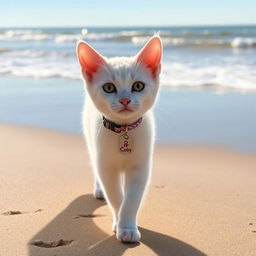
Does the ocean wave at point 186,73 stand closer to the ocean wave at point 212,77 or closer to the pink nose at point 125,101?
the ocean wave at point 212,77

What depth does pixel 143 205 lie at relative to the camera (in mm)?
2729

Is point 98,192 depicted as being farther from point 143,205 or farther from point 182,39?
point 182,39

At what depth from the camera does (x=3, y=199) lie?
271 cm

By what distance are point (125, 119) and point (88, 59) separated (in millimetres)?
326

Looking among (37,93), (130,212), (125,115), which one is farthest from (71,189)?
(37,93)

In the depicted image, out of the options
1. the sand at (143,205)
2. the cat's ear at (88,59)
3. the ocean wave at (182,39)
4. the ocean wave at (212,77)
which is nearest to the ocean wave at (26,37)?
the ocean wave at (182,39)

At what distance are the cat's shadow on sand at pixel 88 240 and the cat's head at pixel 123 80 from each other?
567mm

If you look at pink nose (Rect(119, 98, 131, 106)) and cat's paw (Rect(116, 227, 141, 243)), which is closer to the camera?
pink nose (Rect(119, 98, 131, 106))

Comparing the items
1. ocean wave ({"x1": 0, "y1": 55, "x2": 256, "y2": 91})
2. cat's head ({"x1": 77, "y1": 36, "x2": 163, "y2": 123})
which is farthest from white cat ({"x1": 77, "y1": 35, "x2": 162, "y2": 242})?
ocean wave ({"x1": 0, "y1": 55, "x2": 256, "y2": 91})

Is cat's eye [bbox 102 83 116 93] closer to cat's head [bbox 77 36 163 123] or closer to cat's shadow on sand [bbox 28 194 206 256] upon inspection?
cat's head [bbox 77 36 163 123]

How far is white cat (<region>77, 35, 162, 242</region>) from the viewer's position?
6.78 feet

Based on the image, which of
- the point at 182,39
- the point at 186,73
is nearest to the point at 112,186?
the point at 186,73

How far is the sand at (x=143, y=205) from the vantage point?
2.13 m

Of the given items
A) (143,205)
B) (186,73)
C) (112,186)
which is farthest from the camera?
(186,73)
